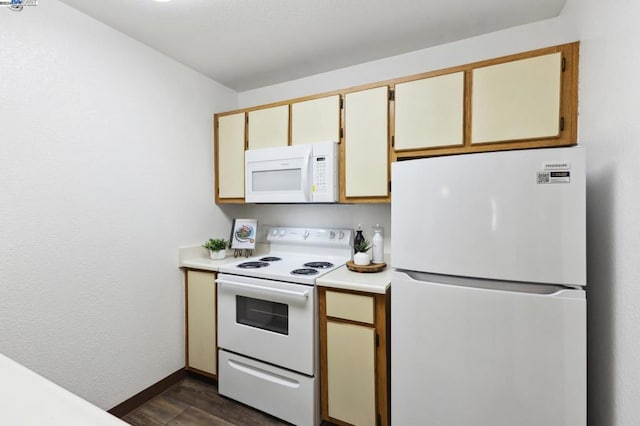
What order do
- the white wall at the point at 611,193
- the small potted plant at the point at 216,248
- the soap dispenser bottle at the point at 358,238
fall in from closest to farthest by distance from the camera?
the white wall at the point at 611,193 → the soap dispenser bottle at the point at 358,238 → the small potted plant at the point at 216,248

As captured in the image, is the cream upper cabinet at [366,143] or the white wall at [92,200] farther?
the cream upper cabinet at [366,143]

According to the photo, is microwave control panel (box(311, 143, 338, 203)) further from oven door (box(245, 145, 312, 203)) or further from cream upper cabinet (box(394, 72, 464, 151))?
cream upper cabinet (box(394, 72, 464, 151))

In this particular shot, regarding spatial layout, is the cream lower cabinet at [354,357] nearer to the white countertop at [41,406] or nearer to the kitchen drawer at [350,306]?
the kitchen drawer at [350,306]

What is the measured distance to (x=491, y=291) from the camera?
1.19 m

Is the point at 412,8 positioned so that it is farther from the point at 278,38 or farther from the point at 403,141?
the point at 278,38

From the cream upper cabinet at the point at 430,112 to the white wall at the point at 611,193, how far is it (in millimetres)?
525

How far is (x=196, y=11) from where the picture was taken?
1594mm

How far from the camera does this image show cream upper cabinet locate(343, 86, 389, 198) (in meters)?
1.81

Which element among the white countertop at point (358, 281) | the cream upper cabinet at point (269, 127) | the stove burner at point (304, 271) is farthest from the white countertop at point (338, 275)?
the cream upper cabinet at point (269, 127)

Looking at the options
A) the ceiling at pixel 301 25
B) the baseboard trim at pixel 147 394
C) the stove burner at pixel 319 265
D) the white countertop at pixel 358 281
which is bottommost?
the baseboard trim at pixel 147 394

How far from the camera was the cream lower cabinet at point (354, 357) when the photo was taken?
1.55 meters

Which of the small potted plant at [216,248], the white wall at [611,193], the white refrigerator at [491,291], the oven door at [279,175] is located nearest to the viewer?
the white wall at [611,193]

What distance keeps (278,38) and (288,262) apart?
A: 1.51m

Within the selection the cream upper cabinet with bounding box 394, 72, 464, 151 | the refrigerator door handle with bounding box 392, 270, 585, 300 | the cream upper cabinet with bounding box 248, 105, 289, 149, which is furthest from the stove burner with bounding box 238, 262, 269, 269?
the cream upper cabinet with bounding box 394, 72, 464, 151
